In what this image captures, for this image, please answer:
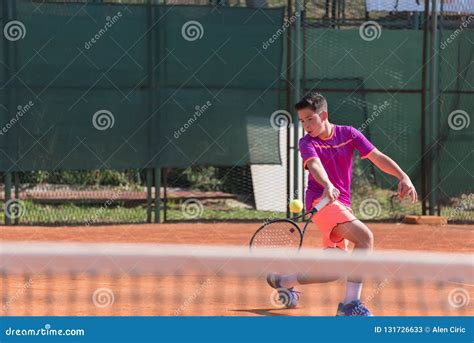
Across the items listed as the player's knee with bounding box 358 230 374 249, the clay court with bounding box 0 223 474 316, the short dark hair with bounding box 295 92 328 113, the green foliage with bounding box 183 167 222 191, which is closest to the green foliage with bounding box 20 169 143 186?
the green foliage with bounding box 183 167 222 191

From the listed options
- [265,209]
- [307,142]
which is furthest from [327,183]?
[265,209]

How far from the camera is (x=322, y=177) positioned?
546cm

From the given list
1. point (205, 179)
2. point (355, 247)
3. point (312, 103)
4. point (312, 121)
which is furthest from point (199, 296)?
point (205, 179)

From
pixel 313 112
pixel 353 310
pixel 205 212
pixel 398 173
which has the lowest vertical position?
pixel 353 310

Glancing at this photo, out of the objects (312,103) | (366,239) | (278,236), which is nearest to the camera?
(366,239)

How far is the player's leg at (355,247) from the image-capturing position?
561cm

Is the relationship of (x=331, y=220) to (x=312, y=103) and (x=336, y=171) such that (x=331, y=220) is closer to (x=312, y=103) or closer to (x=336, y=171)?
(x=336, y=171)

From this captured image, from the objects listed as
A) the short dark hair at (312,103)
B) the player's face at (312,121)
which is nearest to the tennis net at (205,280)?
the player's face at (312,121)

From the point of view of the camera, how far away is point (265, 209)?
39.5 feet

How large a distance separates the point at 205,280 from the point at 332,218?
6.27 feet

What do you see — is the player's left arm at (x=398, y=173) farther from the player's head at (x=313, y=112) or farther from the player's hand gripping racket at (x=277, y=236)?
the player's hand gripping racket at (x=277, y=236)

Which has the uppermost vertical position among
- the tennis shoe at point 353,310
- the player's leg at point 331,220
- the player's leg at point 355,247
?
the player's leg at point 331,220
